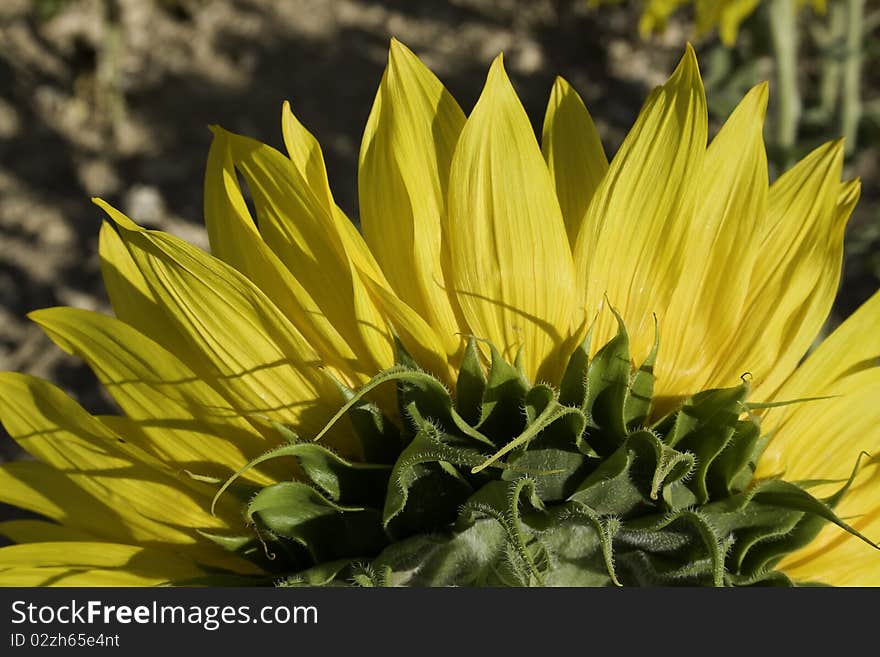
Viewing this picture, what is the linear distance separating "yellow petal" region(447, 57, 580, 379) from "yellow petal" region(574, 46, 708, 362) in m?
0.04

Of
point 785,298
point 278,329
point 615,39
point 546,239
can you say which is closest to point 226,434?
point 278,329

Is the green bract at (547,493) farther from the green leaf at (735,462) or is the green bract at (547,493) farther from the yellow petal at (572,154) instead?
the yellow petal at (572,154)

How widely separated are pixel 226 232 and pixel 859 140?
2.31 meters

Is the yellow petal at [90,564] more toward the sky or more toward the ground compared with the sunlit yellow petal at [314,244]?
more toward the ground

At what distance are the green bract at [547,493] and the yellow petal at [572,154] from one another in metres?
0.23

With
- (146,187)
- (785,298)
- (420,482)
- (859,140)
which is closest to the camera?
(420,482)

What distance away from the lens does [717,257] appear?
1.11 m

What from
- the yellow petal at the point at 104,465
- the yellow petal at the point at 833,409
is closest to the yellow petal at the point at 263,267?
the yellow petal at the point at 104,465

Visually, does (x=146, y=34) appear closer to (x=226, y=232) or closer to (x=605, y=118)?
(x=605, y=118)

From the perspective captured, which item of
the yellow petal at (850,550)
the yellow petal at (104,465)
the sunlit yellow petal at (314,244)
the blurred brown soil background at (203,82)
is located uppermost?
the blurred brown soil background at (203,82)

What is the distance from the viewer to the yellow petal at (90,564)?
3.70 ft

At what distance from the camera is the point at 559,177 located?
118 centimetres

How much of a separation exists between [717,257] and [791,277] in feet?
0.33

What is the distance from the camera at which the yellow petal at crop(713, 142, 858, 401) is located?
112 centimetres
